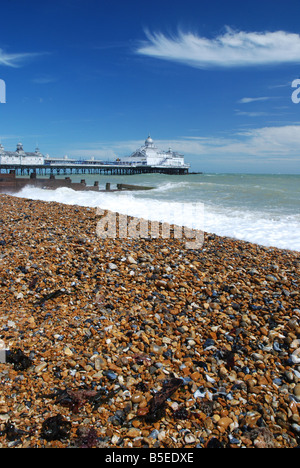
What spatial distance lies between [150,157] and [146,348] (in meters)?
117

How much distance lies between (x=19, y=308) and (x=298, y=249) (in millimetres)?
6019

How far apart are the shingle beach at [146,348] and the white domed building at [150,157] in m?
113

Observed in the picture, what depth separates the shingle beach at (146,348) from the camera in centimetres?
243

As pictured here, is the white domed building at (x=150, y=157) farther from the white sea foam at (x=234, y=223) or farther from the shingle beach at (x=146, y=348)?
the shingle beach at (x=146, y=348)

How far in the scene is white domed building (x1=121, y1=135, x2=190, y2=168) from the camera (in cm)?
11675

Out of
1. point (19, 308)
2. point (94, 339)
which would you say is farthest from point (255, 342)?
point (19, 308)

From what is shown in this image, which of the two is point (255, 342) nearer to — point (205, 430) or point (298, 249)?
point (205, 430)

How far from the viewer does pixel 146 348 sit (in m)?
3.25

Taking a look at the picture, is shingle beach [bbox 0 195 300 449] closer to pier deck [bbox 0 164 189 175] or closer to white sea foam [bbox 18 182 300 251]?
white sea foam [bbox 18 182 300 251]

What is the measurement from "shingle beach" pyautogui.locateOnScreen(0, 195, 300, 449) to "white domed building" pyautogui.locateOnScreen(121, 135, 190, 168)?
4451 inches
